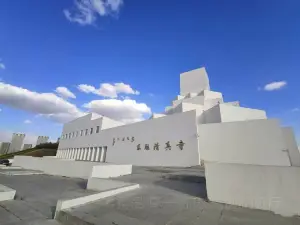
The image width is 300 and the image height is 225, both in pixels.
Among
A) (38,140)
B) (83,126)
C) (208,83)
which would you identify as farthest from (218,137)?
(38,140)

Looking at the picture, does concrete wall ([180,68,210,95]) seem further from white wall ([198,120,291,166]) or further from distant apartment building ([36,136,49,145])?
distant apartment building ([36,136,49,145])

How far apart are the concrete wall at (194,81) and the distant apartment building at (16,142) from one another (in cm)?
7074

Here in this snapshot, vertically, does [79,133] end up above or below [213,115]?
below

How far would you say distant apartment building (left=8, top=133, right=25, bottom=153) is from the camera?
6261cm

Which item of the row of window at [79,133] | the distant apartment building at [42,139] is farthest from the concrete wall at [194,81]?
the distant apartment building at [42,139]

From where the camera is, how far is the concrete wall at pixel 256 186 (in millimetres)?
2965

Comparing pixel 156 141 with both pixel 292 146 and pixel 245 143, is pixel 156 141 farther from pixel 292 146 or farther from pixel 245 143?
pixel 292 146

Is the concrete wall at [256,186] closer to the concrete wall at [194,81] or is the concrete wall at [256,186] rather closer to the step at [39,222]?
the step at [39,222]

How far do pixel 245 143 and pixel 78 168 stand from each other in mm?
12800

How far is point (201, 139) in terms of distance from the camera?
14.3 m

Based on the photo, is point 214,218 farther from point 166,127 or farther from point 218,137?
point 166,127

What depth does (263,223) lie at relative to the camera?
2594 millimetres

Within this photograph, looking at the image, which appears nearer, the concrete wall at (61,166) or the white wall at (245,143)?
the concrete wall at (61,166)

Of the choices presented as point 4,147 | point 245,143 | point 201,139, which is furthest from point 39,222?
point 4,147
